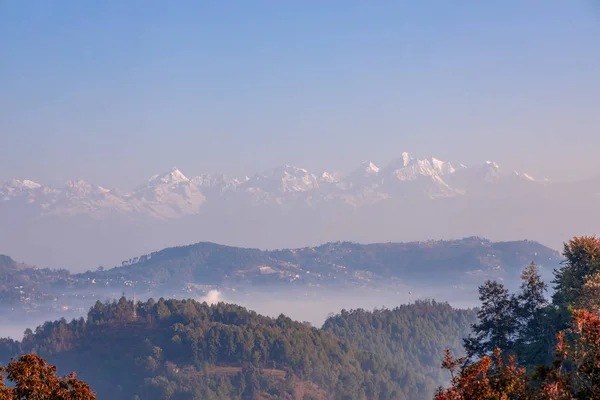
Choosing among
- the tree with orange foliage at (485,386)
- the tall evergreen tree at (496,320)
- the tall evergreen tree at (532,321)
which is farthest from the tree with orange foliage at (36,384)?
the tall evergreen tree at (496,320)

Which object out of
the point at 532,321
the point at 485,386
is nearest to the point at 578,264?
the point at 532,321

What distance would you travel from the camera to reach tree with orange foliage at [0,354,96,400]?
90.9 feet

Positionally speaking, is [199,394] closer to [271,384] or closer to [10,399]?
[271,384]

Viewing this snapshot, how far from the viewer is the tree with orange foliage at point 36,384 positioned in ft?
90.9

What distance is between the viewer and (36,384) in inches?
1097

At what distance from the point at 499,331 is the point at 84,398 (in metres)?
49.1

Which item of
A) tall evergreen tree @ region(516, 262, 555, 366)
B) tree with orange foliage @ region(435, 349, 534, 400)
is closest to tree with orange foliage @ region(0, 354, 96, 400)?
tree with orange foliage @ region(435, 349, 534, 400)

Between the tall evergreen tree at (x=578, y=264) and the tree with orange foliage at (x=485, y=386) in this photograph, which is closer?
the tree with orange foliage at (x=485, y=386)

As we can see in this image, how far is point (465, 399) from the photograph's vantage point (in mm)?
24922

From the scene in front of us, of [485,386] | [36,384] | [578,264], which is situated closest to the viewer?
[485,386]

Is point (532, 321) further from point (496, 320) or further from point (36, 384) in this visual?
point (36, 384)

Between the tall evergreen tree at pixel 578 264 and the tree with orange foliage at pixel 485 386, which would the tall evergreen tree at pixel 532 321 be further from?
the tree with orange foliage at pixel 485 386

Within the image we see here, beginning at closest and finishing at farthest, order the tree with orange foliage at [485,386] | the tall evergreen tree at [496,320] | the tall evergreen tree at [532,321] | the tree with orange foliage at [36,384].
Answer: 1. the tree with orange foliage at [485,386]
2. the tree with orange foliage at [36,384]
3. the tall evergreen tree at [532,321]
4. the tall evergreen tree at [496,320]

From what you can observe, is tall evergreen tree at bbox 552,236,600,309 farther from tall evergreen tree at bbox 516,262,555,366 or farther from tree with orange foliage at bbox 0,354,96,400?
tree with orange foliage at bbox 0,354,96,400
